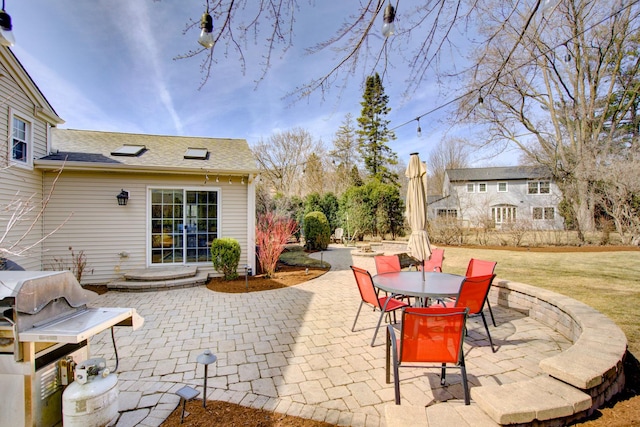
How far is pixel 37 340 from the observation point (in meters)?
1.78

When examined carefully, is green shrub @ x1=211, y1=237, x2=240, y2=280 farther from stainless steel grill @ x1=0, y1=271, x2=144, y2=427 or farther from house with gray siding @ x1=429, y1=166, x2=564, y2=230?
house with gray siding @ x1=429, y1=166, x2=564, y2=230

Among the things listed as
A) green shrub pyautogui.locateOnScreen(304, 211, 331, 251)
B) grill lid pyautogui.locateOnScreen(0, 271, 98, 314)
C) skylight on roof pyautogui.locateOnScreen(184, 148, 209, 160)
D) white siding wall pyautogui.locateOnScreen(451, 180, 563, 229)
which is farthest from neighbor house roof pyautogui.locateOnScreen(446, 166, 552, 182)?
grill lid pyautogui.locateOnScreen(0, 271, 98, 314)

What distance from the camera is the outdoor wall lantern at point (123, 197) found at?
709 centimetres

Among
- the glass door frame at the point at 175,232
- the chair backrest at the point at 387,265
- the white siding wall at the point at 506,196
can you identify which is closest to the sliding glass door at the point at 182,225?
the glass door frame at the point at 175,232

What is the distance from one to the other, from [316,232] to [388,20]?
34.0ft

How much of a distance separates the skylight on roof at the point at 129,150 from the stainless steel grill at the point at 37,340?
21.7 ft

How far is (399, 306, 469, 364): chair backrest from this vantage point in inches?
89.4

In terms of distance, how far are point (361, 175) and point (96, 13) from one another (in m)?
22.0

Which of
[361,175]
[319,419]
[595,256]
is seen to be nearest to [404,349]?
[319,419]

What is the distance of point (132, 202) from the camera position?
7328mm

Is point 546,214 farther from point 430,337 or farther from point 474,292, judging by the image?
point 430,337

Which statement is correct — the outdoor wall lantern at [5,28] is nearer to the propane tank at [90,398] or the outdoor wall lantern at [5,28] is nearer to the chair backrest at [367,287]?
the propane tank at [90,398]

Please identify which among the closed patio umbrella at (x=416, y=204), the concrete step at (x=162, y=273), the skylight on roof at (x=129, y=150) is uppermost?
the skylight on roof at (x=129, y=150)

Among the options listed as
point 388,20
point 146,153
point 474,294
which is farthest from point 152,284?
point 388,20
